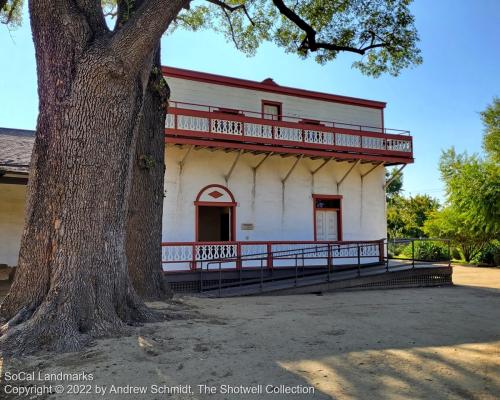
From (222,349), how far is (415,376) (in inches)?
85.5

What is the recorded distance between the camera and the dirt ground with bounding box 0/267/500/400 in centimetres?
383

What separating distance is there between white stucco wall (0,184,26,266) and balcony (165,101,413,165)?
18.3 ft

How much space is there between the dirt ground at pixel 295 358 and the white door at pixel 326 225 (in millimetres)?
8736

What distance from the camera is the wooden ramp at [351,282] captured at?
480 inches

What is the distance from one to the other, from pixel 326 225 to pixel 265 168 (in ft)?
11.6

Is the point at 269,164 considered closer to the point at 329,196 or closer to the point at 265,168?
the point at 265,168

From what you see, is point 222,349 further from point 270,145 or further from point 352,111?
point 352,111

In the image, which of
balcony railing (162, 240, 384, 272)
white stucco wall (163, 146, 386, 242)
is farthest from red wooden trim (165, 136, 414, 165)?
balcony railing (162, 240, 384, 272)

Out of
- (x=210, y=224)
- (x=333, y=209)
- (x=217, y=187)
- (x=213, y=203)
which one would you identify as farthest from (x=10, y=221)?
(x=333, y=209)

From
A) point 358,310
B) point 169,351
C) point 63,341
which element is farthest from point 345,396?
point 358,310

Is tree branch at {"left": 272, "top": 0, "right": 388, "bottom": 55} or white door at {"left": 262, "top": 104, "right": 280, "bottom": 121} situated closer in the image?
tree branch at {"left": 272, "top": 0, "right": 388, "bottom": 55}

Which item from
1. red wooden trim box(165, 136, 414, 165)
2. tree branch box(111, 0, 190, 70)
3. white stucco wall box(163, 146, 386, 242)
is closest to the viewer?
tree branch box(111, 0, 190, 70)

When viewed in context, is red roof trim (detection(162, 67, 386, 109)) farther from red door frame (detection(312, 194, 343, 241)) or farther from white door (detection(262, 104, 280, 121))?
red door frame (detection(312, 194, 343, 241))

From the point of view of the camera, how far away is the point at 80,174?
5375mm
